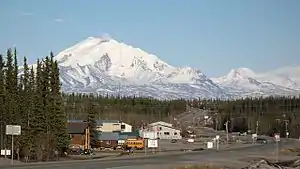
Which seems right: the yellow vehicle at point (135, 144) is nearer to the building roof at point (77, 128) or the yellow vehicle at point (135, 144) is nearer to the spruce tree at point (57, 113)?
the building roof at point (77, 128)

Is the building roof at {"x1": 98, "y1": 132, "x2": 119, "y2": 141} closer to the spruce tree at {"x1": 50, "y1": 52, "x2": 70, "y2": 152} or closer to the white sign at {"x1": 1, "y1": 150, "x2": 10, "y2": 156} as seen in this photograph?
the spruce tree at {"x1": 50, "y1": 52, "x2": 70, "y2": 152}

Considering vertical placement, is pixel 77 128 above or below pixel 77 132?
above

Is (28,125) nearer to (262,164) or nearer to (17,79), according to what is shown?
(17,79)

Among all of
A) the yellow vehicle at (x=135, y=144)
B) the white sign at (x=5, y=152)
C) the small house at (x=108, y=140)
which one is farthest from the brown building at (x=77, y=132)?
the white sign at (x=5, y=152)

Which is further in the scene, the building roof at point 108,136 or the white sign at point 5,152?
the building roof at point 108,136

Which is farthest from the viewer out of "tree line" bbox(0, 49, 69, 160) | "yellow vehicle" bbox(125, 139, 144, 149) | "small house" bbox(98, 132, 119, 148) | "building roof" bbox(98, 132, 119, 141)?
"building roof" bbox(98, 132, 119, 141)

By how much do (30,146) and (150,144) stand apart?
1938 centimetres

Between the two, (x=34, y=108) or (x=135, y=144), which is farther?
(x=135, y=144)

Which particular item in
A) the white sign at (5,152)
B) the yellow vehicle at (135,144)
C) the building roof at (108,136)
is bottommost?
the yellow vehicle at (135,144)

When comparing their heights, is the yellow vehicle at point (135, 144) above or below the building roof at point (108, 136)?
below

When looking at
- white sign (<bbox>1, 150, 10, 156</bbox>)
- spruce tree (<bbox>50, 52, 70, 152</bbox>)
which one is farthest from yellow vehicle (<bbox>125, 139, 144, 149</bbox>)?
white sign (<bbox>1, 150, 10, 156</bbox>)

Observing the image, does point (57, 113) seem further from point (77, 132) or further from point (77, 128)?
point (77, 132)

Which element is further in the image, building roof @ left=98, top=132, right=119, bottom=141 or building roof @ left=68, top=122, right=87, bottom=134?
building roof @ left=98, top=132, right=119, bottom=141

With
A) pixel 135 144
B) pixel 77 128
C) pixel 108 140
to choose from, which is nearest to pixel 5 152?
pixel 135 144
